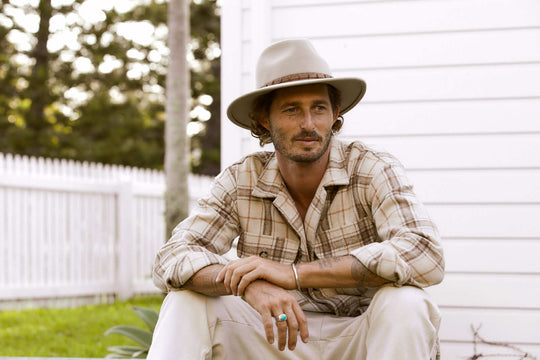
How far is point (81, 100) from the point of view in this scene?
57.2 ft

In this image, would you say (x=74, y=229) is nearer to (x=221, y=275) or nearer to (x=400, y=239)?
(x=221, y=275)

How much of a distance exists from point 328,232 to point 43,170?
6125 millimetres

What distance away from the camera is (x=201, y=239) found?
2754mm

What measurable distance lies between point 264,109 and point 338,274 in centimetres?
90

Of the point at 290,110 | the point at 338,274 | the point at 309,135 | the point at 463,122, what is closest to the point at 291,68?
the point at 290,110

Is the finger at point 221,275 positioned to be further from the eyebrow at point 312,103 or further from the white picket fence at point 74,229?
the white picket fence at point 74,229

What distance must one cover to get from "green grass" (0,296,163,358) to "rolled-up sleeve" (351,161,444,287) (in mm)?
3100

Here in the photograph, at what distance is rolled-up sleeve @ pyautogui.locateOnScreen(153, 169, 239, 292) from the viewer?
252 centimetres

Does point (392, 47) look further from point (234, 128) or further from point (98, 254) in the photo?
point (98, 254)

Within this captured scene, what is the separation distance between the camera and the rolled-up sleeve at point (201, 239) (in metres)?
2.52

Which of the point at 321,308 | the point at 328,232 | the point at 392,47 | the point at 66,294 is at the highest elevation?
the point at 392,47

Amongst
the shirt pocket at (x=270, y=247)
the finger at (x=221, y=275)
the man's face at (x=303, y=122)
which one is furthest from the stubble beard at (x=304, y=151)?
the finger at (x=221, y=275)

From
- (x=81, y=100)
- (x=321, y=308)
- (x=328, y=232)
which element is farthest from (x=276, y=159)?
(x=81, y=100)

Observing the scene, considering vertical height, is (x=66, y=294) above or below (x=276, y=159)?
below
